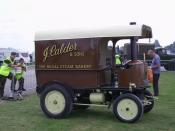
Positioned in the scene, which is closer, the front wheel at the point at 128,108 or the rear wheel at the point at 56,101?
the front wheel at the point at 128,108

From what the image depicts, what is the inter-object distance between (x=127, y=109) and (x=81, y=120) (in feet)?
4.05

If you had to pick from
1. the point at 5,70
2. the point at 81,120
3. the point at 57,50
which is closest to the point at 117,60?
the point at 57,50

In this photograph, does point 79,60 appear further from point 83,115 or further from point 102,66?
point 83,115

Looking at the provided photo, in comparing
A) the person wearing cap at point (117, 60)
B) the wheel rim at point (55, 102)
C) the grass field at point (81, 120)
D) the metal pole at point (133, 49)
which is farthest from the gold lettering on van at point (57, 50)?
the grass field at point (81, 120)

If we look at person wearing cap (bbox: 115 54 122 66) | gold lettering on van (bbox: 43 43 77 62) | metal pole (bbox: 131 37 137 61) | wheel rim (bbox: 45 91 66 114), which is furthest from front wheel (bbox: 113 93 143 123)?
gold lettering on van (bbox: 43 43 77 62)

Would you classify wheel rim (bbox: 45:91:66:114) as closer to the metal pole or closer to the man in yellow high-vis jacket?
the metal pole

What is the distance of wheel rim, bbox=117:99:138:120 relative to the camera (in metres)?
10.5

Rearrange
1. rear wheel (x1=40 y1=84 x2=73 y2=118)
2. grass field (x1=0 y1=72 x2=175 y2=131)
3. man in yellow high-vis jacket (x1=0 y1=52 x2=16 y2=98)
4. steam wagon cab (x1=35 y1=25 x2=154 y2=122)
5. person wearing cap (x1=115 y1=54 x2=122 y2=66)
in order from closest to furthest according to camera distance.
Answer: grass field (x1=0 y1=72 x2=175 y2=131), steam wagon cab (x1=35 y1=25 x2=154 y2=122), rear wheel (x1=40 y1=84 x2=73 y2=118), person wearing cap (x1=115 y1=54 x2=122 y2=66), man in yellow high-vis jacket (x1=0 y1=52 x2=16 y2=98)

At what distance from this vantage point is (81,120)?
11.0 m

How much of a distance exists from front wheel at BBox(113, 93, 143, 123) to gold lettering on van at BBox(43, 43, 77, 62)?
5.55 feet

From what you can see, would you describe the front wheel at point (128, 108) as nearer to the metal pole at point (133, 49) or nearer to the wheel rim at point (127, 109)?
the wheel rim at point (127, 109)

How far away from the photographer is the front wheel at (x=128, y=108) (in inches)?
409

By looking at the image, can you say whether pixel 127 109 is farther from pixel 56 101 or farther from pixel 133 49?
pixel 56 101

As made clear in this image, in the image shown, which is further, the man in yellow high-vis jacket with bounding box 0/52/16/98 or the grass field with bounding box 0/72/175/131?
the man in yellow high-vis jacket with bounding box 0/52/16/98
